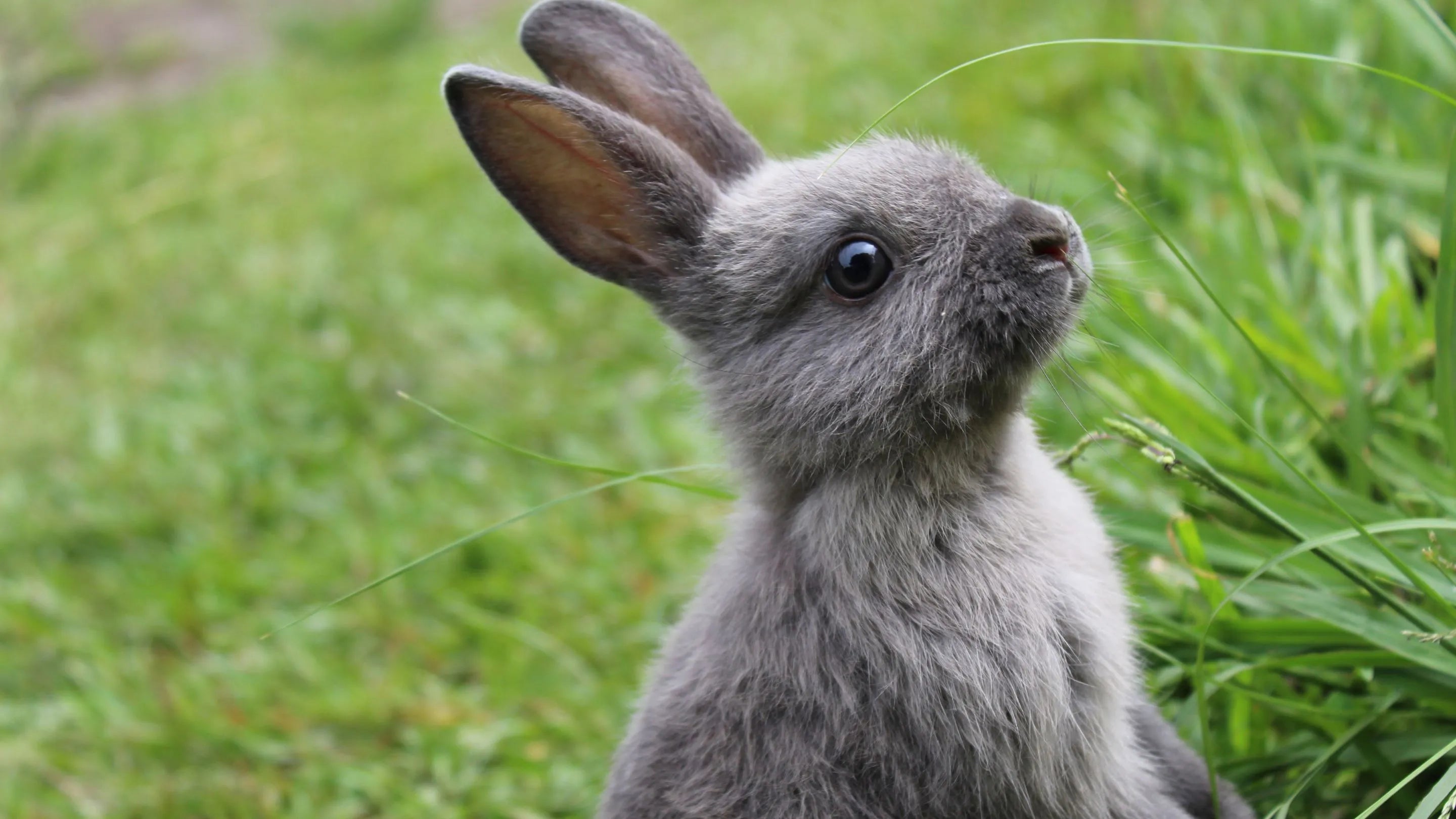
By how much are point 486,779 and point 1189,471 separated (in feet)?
6.14

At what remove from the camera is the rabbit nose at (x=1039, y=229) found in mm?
2258

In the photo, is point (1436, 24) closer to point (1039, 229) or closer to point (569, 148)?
point (1039, 229)

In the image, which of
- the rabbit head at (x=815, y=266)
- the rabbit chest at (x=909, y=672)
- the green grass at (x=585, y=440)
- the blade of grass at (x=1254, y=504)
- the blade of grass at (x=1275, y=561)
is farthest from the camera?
the green grass at (x=585, y=440)

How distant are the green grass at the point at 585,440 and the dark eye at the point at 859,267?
48 centimetres

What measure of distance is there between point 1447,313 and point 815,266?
1073 millimetres

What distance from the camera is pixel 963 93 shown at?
5.57m

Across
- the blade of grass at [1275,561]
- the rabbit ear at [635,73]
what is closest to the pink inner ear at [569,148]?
the rabbit ear at [635,73]

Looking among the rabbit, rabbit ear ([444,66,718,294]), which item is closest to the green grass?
the rabbit

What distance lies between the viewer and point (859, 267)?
2332 millimetres

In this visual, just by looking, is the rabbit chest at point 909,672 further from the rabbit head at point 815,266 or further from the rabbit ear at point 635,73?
the rabbit ear at point 635,73

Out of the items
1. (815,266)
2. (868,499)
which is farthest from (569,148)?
(868,499)

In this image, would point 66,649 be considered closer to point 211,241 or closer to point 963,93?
point 211,241

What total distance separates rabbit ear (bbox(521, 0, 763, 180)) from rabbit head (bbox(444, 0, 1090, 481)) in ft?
0.75

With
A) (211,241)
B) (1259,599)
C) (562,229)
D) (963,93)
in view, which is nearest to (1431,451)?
(1259,599)
